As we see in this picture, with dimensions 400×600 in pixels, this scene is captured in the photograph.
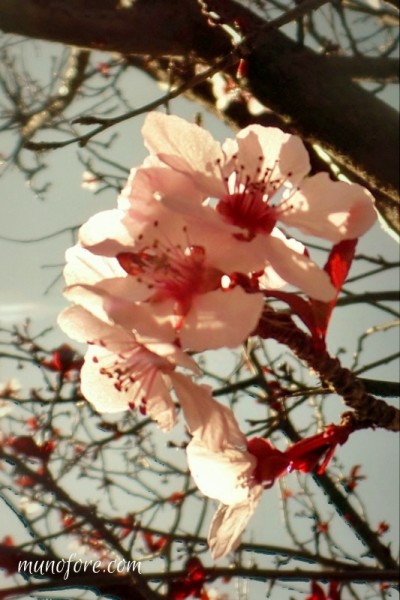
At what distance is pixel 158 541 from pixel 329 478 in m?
0.82

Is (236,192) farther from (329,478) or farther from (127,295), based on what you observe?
(329,478)

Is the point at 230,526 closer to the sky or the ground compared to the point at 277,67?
closer to the ground

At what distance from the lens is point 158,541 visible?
2.75m

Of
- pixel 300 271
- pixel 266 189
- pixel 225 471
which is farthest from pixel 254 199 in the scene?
pixel 225 471

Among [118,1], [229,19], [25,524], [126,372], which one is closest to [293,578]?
[126,372]

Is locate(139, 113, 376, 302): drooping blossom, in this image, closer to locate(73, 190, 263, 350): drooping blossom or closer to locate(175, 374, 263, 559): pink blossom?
locate(73, 190, 263, 350): drooping blossom

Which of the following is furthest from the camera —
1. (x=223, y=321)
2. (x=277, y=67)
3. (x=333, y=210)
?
(x=277, y=67)

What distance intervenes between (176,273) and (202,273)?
0.03 meters

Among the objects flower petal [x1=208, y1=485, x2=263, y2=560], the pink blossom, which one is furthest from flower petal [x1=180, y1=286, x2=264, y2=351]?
flower petal [x1=208, y1=485, x2=263, y2=560]

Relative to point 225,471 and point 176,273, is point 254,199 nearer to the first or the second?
point 176,273

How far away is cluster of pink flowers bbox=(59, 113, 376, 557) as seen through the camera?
75 centimetres

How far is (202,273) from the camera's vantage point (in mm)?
785

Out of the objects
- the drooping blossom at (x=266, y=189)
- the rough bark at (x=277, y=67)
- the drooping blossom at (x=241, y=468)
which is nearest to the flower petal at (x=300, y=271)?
the drooping blossom at (x=266, y=189)

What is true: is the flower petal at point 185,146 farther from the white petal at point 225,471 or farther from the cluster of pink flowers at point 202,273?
the white petal at point 225,471
